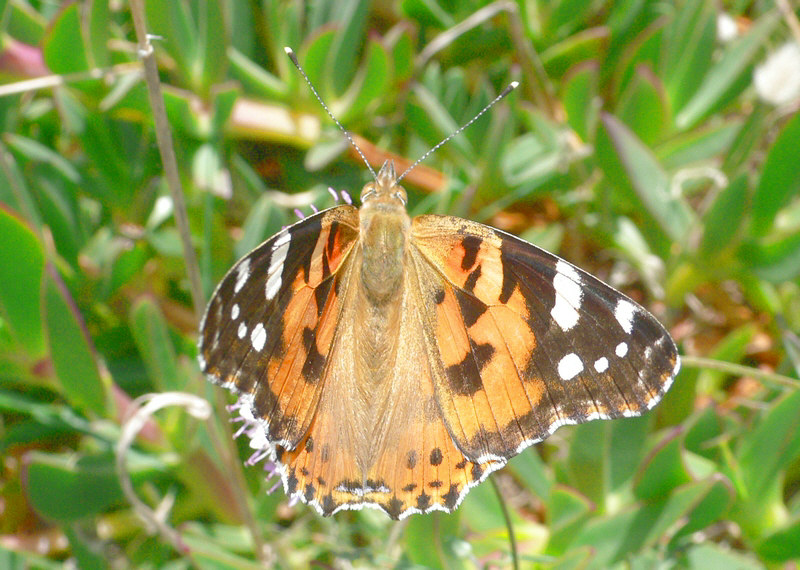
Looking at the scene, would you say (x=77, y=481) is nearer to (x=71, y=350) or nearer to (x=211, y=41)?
(x=71, y=350)

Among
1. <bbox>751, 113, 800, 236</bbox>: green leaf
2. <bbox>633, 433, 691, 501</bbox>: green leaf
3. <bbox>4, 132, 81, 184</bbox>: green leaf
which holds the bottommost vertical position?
<bbox>633, 433, 691, 501</bbox>: green leaf

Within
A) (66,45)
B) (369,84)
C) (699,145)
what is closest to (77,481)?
(66,45)

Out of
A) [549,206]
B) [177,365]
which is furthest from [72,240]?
[549,206]

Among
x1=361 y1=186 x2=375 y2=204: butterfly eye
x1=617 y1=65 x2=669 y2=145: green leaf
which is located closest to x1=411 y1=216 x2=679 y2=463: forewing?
x1=361 y1=186 x2=375 y2=204: butterfly eye

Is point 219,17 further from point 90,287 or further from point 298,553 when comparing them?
point 298,553

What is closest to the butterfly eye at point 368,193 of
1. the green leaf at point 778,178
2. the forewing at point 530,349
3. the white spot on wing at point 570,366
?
the forewing at point 530,349

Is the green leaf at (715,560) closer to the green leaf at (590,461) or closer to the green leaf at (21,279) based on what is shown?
the green leaf at (590,461)

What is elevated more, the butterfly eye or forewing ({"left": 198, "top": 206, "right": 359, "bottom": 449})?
the butterfly eye

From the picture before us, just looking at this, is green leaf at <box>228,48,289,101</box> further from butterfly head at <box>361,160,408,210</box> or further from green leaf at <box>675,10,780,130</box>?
green leaf at <box>675,10,780,130</box>
